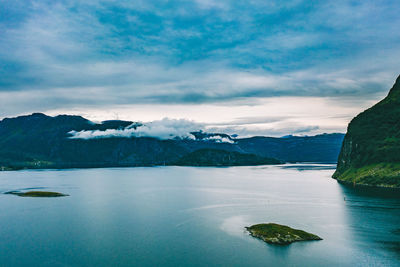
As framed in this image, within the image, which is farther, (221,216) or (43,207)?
(43,207)

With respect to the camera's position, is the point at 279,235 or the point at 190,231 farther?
the point at 190,231

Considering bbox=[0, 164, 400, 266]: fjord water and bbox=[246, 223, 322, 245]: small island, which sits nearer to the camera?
bbox=[0, 164, 400, 266]: fjord water

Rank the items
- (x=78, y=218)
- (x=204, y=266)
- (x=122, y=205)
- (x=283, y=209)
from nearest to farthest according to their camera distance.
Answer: (x=204, y=266)
(x=78, y=218)
(x=283, y=209)
(x=122, y=205)

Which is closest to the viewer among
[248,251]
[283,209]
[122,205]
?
[248,251]

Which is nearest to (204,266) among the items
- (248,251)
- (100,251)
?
(248,251)

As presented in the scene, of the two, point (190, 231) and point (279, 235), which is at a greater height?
point (279, 235)

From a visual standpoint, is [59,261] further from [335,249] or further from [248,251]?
[335,249]

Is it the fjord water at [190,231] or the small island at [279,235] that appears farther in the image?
the small island at [279,235]
